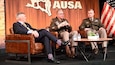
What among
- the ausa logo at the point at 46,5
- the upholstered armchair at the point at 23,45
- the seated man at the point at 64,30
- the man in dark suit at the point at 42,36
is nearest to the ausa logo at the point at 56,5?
the ausa logo at the point at 46,5

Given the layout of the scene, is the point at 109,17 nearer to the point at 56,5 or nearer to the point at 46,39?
the point at 56,5

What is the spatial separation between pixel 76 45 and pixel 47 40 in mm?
939

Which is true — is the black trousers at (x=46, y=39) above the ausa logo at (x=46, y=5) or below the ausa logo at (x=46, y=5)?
below

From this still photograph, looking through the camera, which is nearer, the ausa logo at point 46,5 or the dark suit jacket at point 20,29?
the dark suit jacket at point 20,29

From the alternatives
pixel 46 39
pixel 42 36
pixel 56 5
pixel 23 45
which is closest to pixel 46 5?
pixel 56 5

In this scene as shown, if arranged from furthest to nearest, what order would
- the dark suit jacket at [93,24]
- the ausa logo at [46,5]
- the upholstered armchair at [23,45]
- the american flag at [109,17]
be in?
the american flag at [109,17] → the ausa logo at [46,5] → the dark suit jacket at [93,24] → the upholstered armchair at [23,45]

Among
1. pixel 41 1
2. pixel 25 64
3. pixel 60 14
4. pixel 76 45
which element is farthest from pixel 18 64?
pixel 41 1

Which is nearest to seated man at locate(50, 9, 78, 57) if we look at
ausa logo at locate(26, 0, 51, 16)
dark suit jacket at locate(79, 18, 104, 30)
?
dark suit jacket at locate(79, 18, 104, 30)

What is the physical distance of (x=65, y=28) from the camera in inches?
272

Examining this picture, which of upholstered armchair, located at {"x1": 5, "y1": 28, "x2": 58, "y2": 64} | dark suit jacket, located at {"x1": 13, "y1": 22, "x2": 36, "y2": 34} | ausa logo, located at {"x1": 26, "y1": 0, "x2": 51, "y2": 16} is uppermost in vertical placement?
ausa logo, located at {"x1": 26, "y1": 0, "x2": 51, "y2": 16}

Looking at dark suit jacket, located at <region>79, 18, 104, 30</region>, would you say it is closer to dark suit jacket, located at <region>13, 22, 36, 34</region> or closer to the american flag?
dark suit jacket, located at <region>13, 22, 36, 34</region>

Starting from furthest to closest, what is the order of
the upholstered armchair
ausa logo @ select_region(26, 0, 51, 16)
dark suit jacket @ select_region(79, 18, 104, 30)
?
ausa logo @ select_region(26, 0, 51, 16) < dark suit jacket @ select_region(79, 18, 104, 30) < the upholstered armchair

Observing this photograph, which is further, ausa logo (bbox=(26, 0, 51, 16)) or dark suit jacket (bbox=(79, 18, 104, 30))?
ausa logo (bbox=(26, 0, 51, 16))

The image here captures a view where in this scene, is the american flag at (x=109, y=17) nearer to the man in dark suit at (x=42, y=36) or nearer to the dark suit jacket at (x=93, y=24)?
the dark suit jacket at (x=93, y=24)
